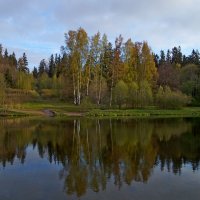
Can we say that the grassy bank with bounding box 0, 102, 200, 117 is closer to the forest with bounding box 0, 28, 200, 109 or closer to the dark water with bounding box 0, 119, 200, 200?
the forest with bounding box 0, 28, 200, 109

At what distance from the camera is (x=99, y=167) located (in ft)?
62.3

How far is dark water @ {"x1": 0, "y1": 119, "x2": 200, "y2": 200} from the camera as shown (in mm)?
14383

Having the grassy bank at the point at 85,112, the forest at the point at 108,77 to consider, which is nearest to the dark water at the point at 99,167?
the grassy bank at the point at 85,112

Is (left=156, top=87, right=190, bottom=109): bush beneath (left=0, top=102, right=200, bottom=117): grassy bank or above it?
above

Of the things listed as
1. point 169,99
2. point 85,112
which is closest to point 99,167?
point 85,112

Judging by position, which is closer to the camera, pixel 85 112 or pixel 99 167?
pixel 99 167

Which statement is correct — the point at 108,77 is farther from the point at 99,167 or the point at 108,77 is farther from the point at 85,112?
the point at 99,167

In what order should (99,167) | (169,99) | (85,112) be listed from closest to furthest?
(99,167) → (85,112) → (169,99)

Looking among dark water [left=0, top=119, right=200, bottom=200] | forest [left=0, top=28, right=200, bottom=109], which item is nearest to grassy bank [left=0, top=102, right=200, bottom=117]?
forest [left=0, top=28, right=200, bottom=109]

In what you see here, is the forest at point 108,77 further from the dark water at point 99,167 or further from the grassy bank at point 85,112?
the dark water at point 99,167

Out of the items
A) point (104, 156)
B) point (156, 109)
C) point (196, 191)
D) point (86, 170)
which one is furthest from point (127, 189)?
point (156, 109)

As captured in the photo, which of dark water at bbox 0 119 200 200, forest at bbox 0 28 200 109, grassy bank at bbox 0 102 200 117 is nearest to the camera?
dark water at bbox 0 119 200 200

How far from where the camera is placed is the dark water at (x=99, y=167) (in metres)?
14.4

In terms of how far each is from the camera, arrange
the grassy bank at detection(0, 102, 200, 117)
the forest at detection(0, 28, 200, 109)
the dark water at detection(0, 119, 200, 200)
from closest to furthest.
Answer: the dark water at detection(0, 119, 200, 200) → the grassy bank at detection(0, 102, 200, 117) → the forest at detection(0, 28, 200, 109)
